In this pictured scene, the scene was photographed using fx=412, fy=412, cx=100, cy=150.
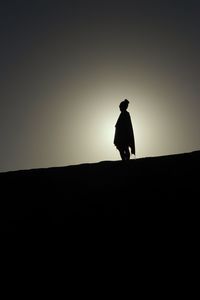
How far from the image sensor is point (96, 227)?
7230 millimetres

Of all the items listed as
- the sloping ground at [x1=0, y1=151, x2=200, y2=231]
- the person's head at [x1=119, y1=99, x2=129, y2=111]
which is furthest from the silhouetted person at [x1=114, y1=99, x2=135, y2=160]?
the sloping ground at [x1=0, y1=151, x2=200, y2=231]

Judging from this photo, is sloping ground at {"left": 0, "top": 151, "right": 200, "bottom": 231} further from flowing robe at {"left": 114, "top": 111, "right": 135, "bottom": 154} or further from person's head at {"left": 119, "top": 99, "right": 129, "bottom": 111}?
person's head at {"left": 119, "top": 99, "right": 129, "bottom": 111}

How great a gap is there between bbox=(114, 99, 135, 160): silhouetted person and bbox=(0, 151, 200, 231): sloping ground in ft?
9.67

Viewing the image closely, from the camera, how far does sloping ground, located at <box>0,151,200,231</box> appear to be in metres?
7.51

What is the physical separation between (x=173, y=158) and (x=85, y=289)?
4.10 meters

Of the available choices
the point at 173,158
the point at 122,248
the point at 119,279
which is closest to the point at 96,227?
the point at 122,248

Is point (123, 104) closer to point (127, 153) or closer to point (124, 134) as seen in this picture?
point (124, 134)

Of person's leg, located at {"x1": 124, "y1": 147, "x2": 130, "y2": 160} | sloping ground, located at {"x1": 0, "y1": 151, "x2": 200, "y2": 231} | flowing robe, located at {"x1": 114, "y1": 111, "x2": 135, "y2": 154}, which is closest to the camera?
sloping ground, located at {"x1": 0, "y1": 151, "x2": 200, "y2": 231}

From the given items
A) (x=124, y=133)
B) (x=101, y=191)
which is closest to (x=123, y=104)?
(x=124, y=133)

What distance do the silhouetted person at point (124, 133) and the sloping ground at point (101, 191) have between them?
116 inches

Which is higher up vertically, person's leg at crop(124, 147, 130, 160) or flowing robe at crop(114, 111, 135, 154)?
flowing robe at crop(114, 111, 135, 154)

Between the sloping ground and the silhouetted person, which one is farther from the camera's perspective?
the silhouetted person

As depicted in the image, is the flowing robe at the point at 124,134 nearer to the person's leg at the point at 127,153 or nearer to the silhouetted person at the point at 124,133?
the silhouetted person at the point at 124,133

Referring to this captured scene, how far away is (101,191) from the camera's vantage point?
8.19 metres
